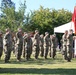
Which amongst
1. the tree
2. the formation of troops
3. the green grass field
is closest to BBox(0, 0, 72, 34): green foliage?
the tree

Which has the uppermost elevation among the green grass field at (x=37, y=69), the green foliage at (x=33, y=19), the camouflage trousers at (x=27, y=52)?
the green foliage at (x=33, y=19)

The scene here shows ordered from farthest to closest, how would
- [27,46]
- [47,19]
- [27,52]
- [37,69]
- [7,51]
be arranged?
1. [47,19]
2. [27,52]
3. [27,46]
4. [7,51]
5. [37,69]

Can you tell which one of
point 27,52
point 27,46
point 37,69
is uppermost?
point 27,46

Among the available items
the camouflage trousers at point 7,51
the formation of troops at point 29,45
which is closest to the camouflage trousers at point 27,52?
the formation of troops at point 29,45

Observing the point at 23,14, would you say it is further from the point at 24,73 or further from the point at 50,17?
the point at 24,73

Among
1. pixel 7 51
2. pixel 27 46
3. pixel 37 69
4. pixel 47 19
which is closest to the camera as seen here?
pixel 37 69

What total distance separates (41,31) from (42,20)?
3.95 meters

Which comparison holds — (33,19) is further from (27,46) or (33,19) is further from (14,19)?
(27,46)

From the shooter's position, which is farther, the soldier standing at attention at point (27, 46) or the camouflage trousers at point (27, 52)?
the camouflage trousers at point (27, 52)

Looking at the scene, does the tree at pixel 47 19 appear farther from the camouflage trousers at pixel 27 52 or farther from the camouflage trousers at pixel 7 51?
the camouflage trousers at pixel 7 51

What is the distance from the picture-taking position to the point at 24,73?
15.5 m

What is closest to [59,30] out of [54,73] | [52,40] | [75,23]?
[52,40]

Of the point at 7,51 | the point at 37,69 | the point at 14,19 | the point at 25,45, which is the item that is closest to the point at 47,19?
the point at 14,19

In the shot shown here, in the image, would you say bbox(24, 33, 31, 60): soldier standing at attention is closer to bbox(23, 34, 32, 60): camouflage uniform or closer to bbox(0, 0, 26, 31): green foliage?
bbox(23, 34, 32, 60): camouflage uniform
